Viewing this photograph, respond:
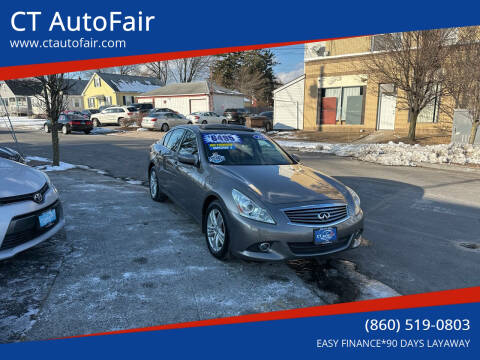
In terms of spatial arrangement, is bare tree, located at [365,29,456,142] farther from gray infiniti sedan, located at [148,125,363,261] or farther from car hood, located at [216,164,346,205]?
car hood, located at [216,164,346,205]

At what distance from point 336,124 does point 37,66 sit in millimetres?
18938

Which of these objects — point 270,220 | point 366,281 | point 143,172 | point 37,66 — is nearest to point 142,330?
point 270,220

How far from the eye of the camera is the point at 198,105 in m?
38.2

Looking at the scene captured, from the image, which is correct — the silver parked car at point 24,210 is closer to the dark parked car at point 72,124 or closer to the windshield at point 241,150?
the windshield at point 241,150

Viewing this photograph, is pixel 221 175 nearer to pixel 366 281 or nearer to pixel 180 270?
pixel 180 270

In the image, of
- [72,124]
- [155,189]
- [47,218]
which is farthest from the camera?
[72,124]

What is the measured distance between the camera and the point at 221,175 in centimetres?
431

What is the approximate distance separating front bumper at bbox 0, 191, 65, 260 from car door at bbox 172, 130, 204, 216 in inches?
67.4

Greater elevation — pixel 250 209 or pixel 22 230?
pixel 250 209

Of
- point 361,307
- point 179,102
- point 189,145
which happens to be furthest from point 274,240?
point 179,102

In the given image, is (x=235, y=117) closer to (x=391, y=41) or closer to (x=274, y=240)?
(x=391, y=41)

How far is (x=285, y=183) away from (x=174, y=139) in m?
2.58

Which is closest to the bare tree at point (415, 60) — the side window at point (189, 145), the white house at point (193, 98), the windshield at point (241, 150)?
the windshield at point (241, 150)

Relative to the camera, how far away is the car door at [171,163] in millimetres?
5595
